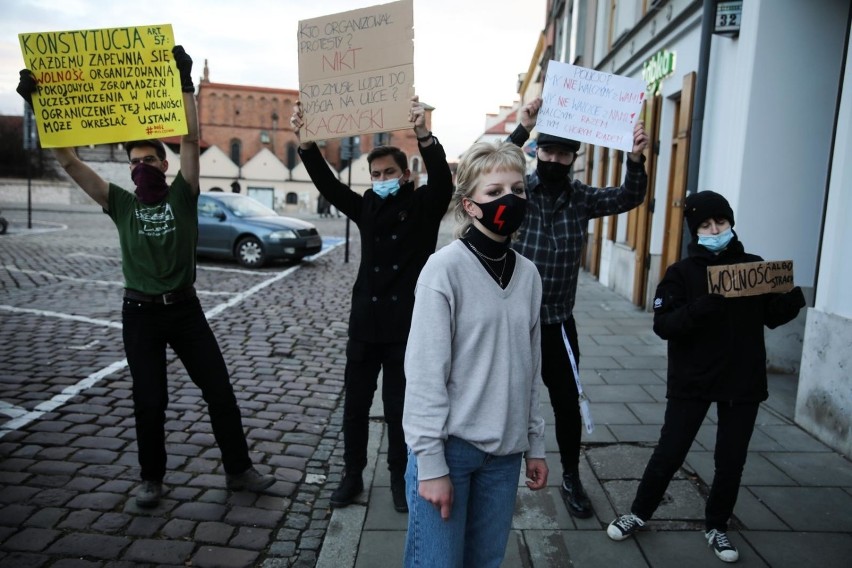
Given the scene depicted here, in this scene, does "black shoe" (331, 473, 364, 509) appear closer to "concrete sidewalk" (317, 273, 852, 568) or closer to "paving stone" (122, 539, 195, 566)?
"concrete sidewalk" (317, 273, 852, 568)

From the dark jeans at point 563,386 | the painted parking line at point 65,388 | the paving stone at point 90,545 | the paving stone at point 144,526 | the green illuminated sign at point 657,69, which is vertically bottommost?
the paving stone at point 144,526

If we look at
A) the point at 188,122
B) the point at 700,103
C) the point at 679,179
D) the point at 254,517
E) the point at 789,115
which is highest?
the point at 700,103

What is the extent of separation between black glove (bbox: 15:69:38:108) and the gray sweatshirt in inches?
105

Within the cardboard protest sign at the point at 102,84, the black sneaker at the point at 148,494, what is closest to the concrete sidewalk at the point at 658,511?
the black sneaker at the point at 148,494

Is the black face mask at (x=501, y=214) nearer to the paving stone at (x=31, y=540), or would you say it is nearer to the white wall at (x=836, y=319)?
the paving stone at (x=31, y=540)

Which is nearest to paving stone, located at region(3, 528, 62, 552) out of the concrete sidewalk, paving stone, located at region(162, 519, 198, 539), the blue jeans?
paving stone, located at region(162, 519, 198, 539)

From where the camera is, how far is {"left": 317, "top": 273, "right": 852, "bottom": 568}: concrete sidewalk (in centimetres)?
316

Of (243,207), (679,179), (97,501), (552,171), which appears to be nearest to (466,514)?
(552,171)

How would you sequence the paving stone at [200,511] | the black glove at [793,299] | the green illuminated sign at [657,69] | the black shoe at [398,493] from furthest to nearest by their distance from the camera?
the green illuminated sign at [657,69]
the black shoe at [398,493]
the paving stone at [200,511]
the black glove at [793,299]

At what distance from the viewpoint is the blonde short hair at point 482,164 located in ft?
6.96

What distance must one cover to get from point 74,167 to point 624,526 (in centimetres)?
336

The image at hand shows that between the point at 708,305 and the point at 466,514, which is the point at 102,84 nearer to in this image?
the point at 466,514

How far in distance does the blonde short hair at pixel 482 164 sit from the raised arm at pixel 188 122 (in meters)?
1.77

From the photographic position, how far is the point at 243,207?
14906 millimetres
